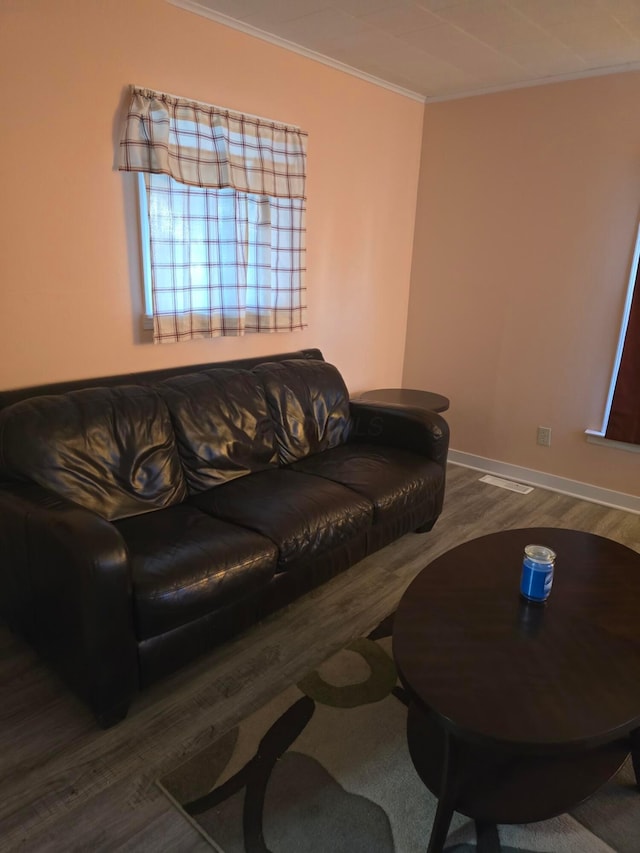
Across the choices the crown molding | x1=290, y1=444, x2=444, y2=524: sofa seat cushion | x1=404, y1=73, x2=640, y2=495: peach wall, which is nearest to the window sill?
x1=404, y1=73, x2=640, y2=495: peach wall

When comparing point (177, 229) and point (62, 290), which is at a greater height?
point (177, 229)

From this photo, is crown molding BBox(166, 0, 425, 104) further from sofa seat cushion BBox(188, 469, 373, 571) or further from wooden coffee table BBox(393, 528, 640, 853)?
wooden coffee table BBox(393, 528, 640, 853)

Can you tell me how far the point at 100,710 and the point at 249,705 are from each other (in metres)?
A: 0.46

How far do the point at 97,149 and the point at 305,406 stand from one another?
1488 mm

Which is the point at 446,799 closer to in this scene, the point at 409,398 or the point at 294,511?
the point at 294,511

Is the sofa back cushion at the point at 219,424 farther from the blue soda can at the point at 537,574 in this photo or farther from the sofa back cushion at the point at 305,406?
the blue soda can at the point at 537,574

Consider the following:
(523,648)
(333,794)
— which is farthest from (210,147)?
(333,794)

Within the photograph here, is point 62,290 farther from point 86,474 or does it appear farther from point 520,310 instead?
point 520,310

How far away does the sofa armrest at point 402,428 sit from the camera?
9.63ft

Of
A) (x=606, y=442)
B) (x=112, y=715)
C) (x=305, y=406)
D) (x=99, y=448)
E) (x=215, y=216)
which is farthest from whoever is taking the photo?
(x=606, y=442)

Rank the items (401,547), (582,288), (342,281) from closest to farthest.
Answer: (401,547), (582,288), (342,281)

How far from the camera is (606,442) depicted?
11.3ft

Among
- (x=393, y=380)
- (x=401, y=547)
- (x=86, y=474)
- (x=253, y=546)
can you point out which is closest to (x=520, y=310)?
(x=393, y=380)

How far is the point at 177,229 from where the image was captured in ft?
8.55
